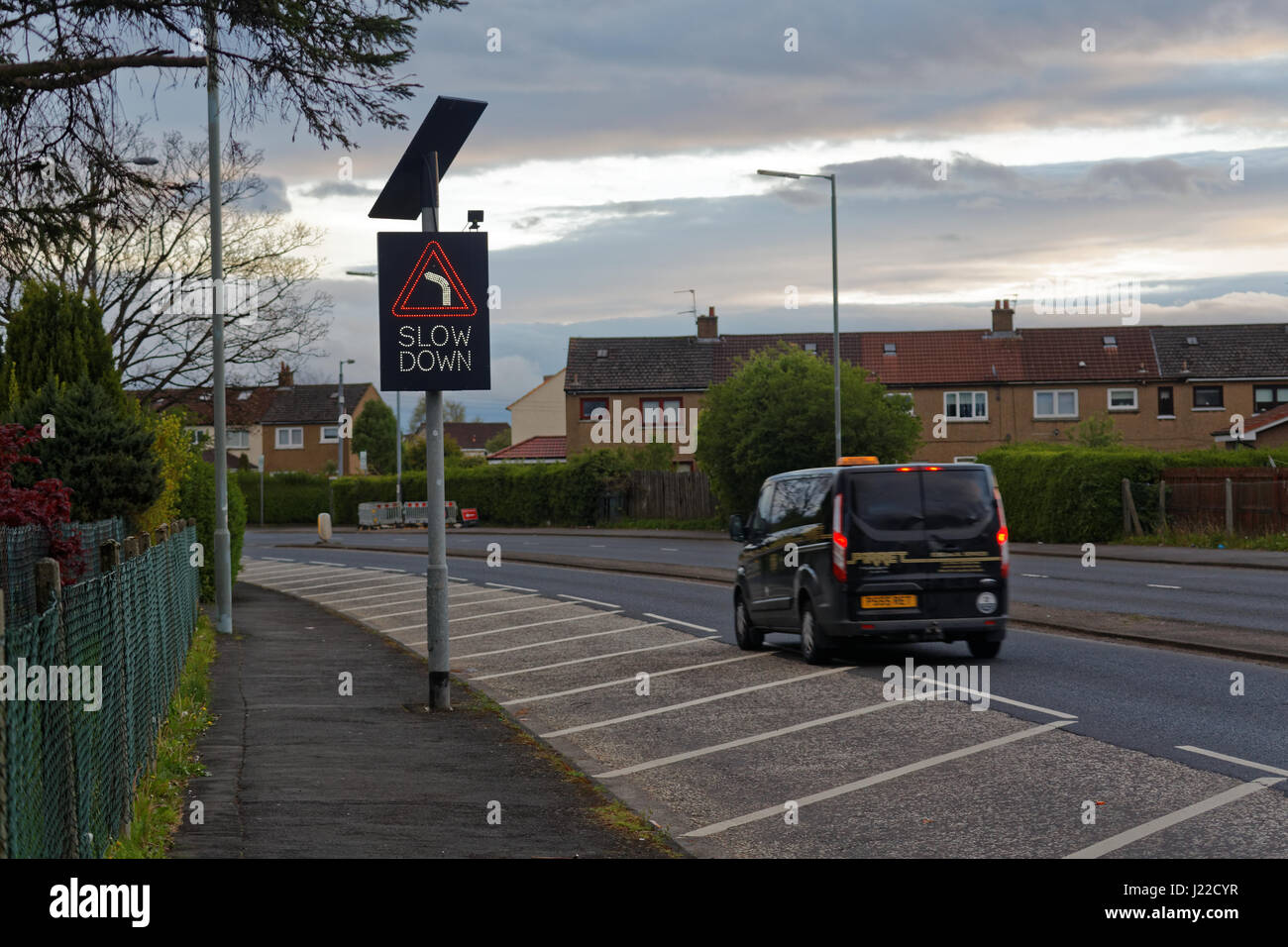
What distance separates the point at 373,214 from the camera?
12.9 metres

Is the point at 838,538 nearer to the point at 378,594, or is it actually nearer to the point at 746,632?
the point at 746,632

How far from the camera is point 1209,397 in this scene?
68688mm

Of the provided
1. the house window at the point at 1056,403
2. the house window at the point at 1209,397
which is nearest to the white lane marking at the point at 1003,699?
the house window at the point at 1056,403

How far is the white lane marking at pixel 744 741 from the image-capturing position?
974 cm

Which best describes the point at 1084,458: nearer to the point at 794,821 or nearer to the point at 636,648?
the point at 636,648

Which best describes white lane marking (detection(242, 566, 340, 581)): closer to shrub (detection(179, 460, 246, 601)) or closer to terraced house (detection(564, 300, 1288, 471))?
shrub (detection(179, 460, 246, 601))

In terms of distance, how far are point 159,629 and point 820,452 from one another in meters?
36.4

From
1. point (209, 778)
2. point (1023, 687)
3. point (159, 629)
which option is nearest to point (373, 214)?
point (159, 629)

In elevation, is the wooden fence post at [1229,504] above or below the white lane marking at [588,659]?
above

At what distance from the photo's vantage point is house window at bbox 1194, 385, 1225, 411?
2699 inches

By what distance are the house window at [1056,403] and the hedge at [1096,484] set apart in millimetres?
31431

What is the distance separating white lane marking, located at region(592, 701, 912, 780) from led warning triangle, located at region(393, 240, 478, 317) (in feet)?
13.8

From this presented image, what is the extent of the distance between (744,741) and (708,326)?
2641 inches

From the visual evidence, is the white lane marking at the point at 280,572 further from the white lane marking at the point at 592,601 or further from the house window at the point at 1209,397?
the house window at the point at 1209,397
